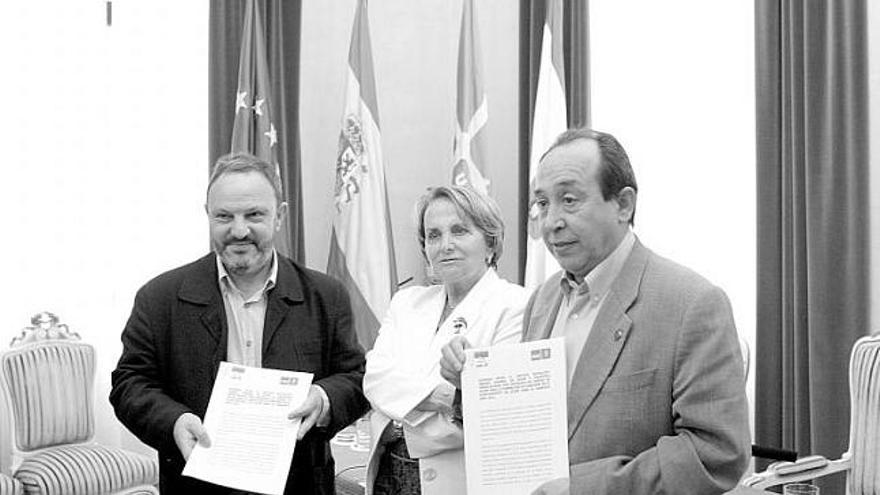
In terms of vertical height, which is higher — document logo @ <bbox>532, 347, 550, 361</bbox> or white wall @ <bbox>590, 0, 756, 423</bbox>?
white wall @ <bbox>590, 0, 756, 423</bbox>

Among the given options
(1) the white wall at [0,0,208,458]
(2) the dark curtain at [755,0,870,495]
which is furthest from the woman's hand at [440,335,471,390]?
(1) the white wall at [0,0,208,458]

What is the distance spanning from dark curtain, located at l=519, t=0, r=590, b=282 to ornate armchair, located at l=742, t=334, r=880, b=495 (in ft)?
8.03

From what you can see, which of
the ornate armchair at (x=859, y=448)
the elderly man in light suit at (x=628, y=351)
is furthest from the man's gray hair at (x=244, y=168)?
the ornate armchair at (x=859, y=448)

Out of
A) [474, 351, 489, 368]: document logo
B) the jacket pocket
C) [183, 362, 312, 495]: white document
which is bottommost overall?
[183, 362, 312, 495]: white document

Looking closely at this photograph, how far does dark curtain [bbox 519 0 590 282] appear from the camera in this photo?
226 inches

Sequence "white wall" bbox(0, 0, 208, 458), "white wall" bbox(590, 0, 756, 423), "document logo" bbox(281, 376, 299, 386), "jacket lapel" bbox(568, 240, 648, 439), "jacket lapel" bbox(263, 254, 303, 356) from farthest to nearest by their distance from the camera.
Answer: "white wall" bbox(0, 0, 208, 458) < "white wall" bbox(590, 0, 756, 423) < "jacket lapel" bbox(263, 254, 303, 356) < "document logo" bbox(281, 376, 299, 386) < "jacket lapel" bbox(568, 240, 648, 439)

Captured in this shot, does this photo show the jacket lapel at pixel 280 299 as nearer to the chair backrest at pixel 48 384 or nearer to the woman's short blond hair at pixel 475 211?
the woman's short blond hair at pixel 475 211

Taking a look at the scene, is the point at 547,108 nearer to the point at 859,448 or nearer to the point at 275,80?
the point at 275,80

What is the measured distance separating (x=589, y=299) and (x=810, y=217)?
246cm

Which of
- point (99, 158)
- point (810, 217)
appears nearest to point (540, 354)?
point (810, 217)

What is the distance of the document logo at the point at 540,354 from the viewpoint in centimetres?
198

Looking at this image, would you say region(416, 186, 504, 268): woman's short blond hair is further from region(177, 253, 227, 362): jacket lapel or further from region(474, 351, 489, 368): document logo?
region(474, 351, 489, 368): document logo

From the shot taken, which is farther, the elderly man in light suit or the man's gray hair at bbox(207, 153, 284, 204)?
the man's gray hair at bbox(207, 153, 284, 204)

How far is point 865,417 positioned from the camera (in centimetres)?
363
